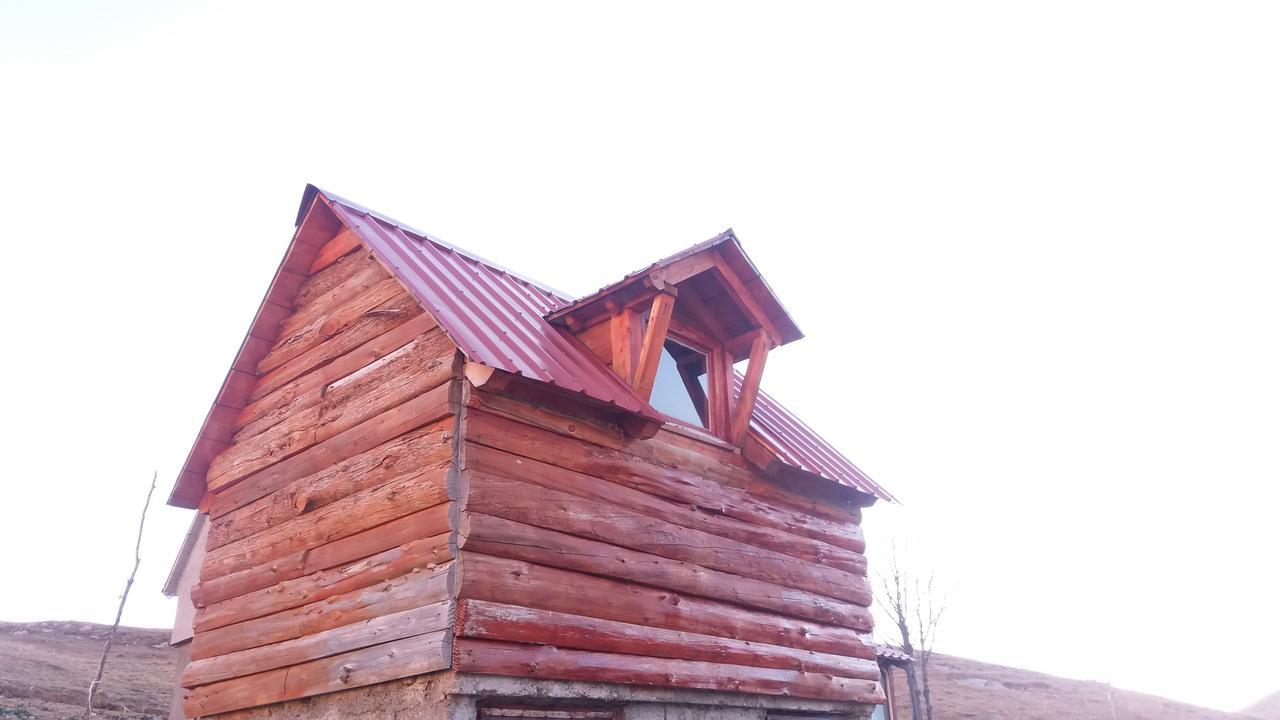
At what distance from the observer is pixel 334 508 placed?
8984 millimetres

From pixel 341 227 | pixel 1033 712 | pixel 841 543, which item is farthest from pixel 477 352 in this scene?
pixel 1033 712

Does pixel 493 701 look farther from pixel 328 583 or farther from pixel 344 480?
pixel 344 480

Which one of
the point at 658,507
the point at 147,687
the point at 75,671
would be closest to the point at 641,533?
the point at 658,507

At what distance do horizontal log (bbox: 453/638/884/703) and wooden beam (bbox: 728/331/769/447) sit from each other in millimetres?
2739

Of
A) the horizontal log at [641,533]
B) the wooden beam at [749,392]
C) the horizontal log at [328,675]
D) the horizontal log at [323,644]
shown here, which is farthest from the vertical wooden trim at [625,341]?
the horizontal log at [328,675]

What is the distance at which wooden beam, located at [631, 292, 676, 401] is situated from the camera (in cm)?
952

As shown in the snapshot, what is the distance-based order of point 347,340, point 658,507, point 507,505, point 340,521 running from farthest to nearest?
point 347,340
point 658,507
point 340,521
point 507,505

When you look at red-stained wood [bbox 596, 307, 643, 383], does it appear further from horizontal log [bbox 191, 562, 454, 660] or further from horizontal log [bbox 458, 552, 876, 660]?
horizontal log [bbox 191, 562, 454, 660]

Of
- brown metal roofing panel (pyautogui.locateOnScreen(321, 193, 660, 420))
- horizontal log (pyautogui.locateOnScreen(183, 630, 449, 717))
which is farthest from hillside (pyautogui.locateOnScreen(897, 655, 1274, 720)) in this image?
horizontal log (pyautogui.locateOnScreen(183, 630, 449, 717))

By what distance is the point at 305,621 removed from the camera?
8820 millimetres

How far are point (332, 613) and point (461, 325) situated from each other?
299cm

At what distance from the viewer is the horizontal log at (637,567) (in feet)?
25.3

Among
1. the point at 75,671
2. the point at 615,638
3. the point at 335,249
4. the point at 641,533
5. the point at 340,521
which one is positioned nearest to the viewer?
the point at 615,638

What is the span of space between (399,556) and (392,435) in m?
1.28
